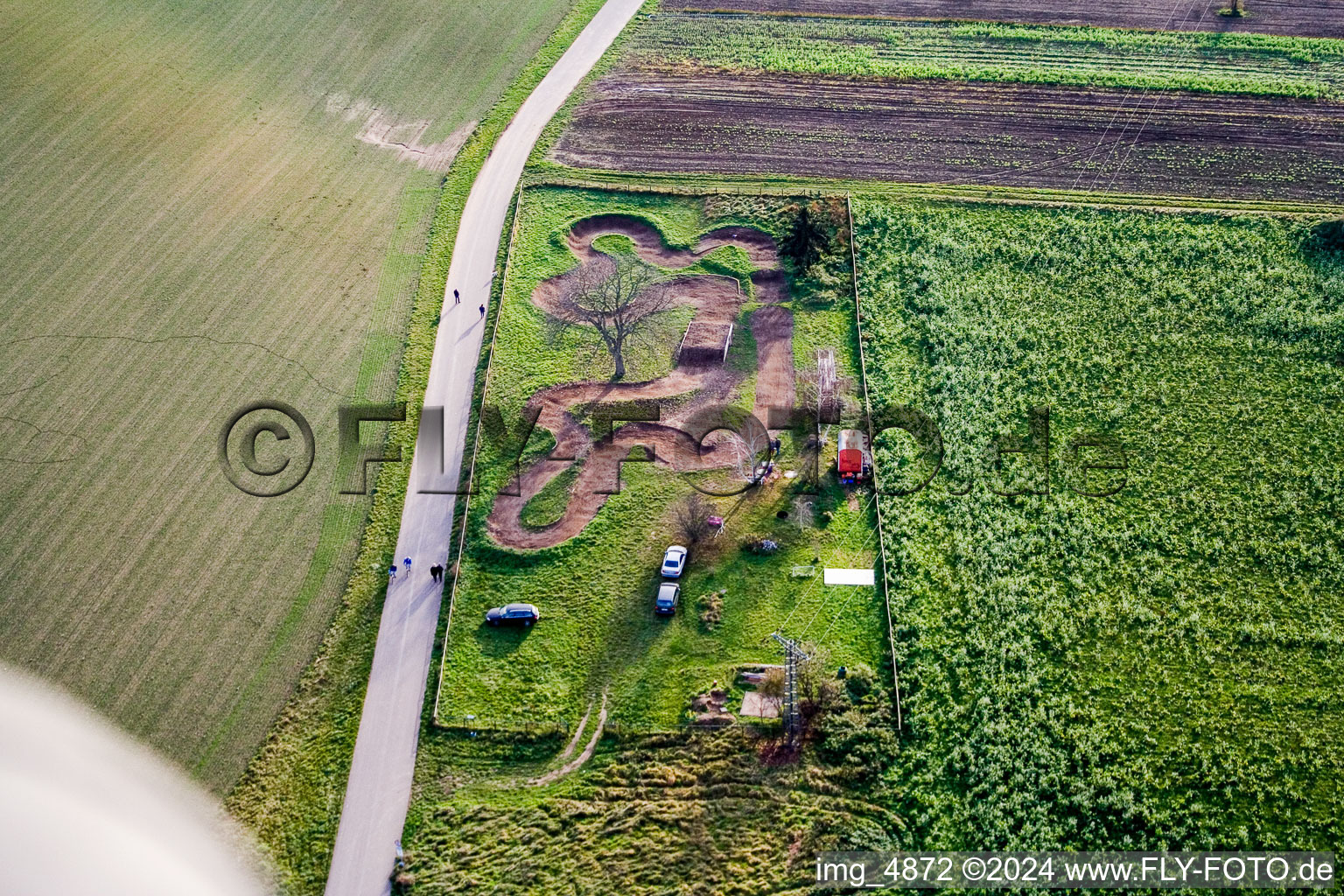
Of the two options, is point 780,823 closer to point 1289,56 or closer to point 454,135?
point 454,135

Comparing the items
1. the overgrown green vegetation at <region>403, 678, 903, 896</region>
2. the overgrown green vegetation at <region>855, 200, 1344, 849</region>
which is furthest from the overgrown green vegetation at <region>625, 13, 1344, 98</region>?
the overgrown green vegetation at <region>403, 678, 903, 896</region>

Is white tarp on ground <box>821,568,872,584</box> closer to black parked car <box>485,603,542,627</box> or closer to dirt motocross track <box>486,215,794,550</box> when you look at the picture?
dirt motocross track <box>486,215,794,550</box>

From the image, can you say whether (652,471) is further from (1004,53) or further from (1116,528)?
(1004,53)

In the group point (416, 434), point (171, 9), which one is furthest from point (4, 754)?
point (171, 9)

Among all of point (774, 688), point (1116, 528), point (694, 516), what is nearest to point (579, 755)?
point (774, 688)

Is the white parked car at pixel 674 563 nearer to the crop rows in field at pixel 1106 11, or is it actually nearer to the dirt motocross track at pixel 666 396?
the dirt motocross track at pixel 666 396
